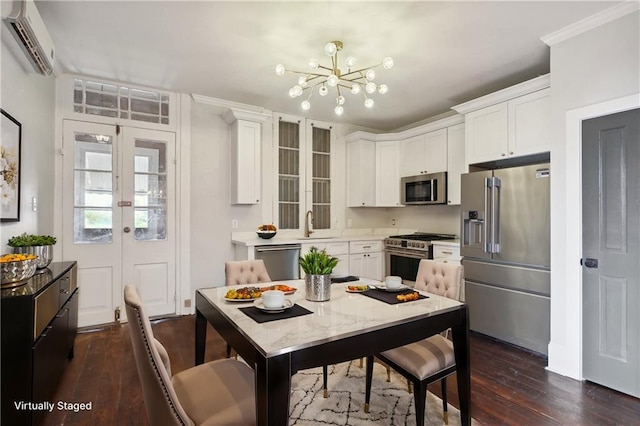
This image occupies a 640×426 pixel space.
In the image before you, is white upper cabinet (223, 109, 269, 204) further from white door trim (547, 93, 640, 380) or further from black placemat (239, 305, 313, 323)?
white door trim (547, 93, 640, 380)

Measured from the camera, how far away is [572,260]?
8.32 feet

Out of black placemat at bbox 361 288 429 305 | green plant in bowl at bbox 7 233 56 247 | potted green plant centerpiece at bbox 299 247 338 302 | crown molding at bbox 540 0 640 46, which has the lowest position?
black placemat at bbox 361 288 429 305

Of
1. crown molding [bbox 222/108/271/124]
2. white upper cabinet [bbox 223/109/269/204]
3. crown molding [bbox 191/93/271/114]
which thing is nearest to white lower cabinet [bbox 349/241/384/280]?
white upper cabinet [bbox 223/109/269/204]

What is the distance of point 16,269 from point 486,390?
3070 millimetres

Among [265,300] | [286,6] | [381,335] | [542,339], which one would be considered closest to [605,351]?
[542,339]

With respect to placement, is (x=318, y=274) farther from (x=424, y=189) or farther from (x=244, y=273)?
(x=424, y=189)

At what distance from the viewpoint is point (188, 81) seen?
11.7ft

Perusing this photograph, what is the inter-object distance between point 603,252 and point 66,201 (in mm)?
4888

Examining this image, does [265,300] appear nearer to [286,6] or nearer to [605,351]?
[286,6]

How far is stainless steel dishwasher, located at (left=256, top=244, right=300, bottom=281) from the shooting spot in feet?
12.8

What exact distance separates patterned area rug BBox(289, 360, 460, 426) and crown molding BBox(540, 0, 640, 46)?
9.54 feet

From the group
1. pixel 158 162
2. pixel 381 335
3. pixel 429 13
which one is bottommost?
pixel 381 335

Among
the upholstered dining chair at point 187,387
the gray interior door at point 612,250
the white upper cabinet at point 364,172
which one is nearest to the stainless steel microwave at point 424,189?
the white upper cabinet at point 364,172

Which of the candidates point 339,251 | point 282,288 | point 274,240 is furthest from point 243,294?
point 339,251
